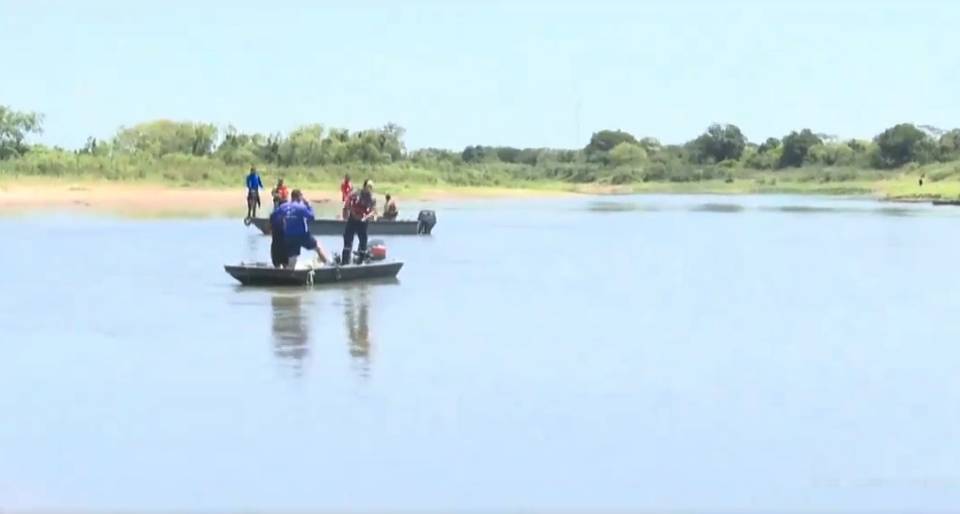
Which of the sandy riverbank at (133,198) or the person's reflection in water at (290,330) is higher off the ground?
the person's reflection in water at (290,330)

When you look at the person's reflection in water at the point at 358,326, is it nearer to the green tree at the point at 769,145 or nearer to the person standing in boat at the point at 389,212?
the person standing in boat at the point at 389,212

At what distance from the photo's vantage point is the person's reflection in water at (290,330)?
13.9 m

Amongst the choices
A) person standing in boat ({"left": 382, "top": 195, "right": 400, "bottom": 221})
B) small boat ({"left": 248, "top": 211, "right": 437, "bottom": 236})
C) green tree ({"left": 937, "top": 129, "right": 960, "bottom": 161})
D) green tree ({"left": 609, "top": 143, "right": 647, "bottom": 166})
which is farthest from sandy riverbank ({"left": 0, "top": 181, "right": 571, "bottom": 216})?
green tree ({"left": 609, "top": 143, "right": 647, "bottom": 166})

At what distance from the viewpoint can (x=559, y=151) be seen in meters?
162

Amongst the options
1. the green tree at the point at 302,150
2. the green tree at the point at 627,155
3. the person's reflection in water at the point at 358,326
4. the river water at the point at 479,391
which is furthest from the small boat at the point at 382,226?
the green tree at the point at 627,155

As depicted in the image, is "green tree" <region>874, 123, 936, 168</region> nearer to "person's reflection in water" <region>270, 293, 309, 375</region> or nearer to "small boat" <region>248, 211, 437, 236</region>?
"small boat" <region>248, 211, 437, 236</region>

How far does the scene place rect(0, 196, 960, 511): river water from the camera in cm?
895

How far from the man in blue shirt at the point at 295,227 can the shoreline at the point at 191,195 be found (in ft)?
96.8

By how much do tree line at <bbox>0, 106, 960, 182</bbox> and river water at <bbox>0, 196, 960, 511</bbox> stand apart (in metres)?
63.1

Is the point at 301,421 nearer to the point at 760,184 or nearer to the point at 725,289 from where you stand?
the point at 725,289

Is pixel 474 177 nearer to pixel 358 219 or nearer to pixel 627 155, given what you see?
pixel 627 155

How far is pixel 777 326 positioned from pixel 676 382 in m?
4.73

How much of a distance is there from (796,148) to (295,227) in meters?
112

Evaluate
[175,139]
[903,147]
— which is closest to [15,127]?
[175,139]
